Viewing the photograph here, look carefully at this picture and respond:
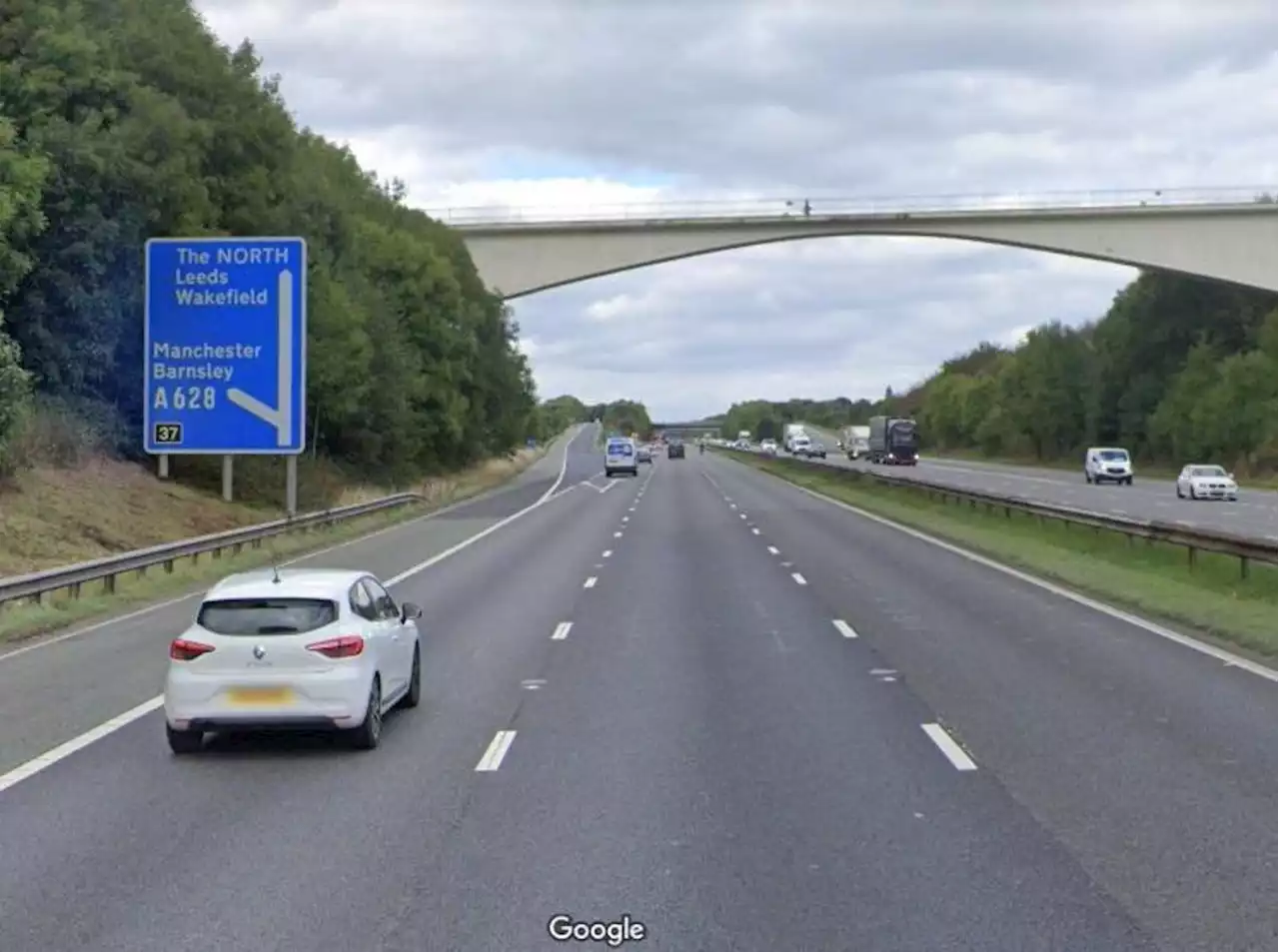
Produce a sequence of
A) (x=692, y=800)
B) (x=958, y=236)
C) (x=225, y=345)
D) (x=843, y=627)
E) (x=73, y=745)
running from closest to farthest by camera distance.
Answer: (x=692, y=800) → (x=73, y=745) → (x=843, y=627) → (x=225, y=345) → (x=958, y=236)

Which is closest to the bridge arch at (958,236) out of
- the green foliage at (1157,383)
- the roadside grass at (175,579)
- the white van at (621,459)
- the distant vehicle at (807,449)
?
the green foliage at (1157,383)

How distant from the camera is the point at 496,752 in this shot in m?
12.7

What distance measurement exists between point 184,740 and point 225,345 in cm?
2286

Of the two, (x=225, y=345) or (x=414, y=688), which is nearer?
(x=414, y=688)

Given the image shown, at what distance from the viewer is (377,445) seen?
64.1m

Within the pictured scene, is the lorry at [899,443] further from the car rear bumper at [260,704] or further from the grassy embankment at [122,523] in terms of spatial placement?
the car rear bumper at [260,704]

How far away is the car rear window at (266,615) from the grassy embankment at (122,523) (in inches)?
376

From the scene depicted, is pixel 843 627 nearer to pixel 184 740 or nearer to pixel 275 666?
pixel 275 666

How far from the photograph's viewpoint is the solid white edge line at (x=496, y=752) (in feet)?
39.6

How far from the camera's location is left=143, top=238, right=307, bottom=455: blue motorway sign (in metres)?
34.5

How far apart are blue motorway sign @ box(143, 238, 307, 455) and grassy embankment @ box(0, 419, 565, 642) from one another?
2.44 metres

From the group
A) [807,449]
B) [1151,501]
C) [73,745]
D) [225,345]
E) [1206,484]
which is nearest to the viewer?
[73,745]

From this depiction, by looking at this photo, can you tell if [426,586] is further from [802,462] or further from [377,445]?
[802,462]

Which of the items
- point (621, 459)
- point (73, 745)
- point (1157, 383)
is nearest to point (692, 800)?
point (73, 745)
